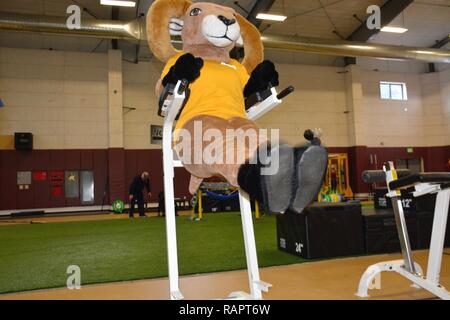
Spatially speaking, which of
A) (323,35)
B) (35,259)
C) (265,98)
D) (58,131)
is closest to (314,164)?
(265,98)

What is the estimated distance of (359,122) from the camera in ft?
43.9

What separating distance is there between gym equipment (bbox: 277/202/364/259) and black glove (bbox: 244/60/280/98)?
67.5 inches

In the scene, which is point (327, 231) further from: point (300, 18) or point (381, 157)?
point (381, 157)

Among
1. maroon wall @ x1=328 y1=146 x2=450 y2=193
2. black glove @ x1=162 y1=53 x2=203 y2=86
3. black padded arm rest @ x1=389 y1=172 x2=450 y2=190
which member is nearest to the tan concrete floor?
black padded arm rest @ x1=389 y1=172 x2=450 y2=190

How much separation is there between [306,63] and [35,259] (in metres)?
11.7

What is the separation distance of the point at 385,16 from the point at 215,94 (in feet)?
35.4

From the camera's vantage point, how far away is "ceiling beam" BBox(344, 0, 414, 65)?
1026cm

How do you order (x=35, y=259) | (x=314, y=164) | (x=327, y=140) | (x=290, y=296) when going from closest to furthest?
(x=314, y=164) < (x=290, y=296) < (x=35, y=259) < (x=327, y=140)

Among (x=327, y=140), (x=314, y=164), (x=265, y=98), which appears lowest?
(x=314, y=164)

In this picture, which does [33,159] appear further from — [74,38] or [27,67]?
[74,38]

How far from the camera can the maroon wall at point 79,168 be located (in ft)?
34.9

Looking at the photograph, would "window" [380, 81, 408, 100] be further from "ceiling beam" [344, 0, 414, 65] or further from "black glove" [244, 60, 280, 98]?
"black glove" [244, 60, 280, 98]

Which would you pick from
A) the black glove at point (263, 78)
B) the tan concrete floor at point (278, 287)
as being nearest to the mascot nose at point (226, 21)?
the black glove at point (263, 78)

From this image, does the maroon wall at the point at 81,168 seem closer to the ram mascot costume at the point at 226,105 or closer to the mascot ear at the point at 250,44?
the mascot ear at the point at 250,44
